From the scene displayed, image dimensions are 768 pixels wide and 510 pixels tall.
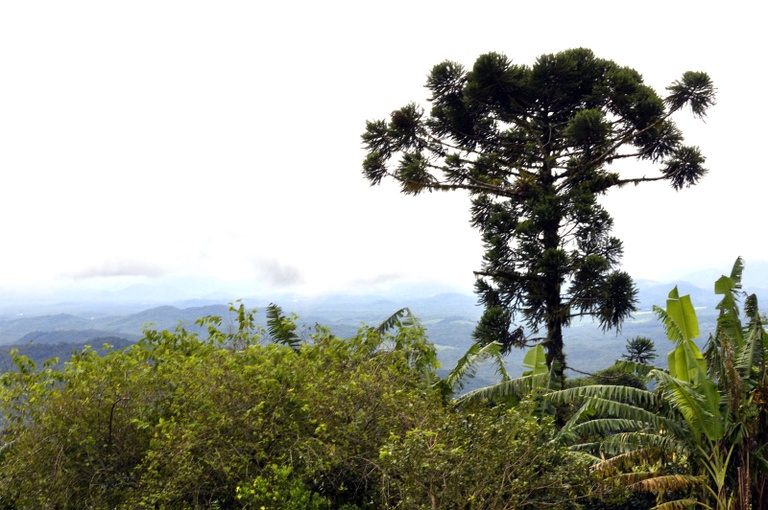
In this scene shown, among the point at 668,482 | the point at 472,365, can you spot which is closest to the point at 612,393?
the point at 668,482

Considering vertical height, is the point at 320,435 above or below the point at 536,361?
below

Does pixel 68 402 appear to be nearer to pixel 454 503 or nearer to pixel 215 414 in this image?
pixel 215 414

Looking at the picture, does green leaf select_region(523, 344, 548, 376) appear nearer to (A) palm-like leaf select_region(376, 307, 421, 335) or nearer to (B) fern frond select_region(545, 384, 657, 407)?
(B) fern frond select_region(545, 384, 657, 407)

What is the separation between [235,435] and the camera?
7.41 meters

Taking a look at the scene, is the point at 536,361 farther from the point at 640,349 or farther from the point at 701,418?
the point at 640,349

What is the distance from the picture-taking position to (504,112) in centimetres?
1852

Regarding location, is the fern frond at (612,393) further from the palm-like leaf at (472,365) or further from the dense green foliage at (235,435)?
the dense green foliage at (235,435)

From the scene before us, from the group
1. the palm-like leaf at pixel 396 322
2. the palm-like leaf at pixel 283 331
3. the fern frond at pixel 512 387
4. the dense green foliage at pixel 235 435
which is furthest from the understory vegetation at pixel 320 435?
the palm-like leaf at pixel 396 322

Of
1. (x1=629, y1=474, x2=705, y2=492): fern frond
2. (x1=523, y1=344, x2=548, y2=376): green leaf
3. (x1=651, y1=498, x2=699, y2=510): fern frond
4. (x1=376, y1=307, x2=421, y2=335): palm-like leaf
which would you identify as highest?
(x1=376, y1=307, x2=421, y2=335): palm-like leaf

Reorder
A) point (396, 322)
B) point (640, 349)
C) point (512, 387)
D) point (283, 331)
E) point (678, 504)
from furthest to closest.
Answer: point (640, 349), point (396, 322), point (283, 331), point (512, 387), point (678, 504)

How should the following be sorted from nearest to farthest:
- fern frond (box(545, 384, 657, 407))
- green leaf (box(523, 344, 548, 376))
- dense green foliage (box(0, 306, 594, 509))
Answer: dense green foliage (box(0, 306, 594, 509))
fern frond (box(545, 384, 657, 407))
green leaf (box(523, 344, 548, 376))

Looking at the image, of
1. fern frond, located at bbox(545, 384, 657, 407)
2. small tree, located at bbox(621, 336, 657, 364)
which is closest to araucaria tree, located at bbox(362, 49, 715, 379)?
small tree, located at bbox(621, 336, 657, 364)

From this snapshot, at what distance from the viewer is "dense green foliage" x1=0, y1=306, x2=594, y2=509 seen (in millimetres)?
6527

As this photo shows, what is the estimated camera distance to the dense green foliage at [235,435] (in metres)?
6.53
